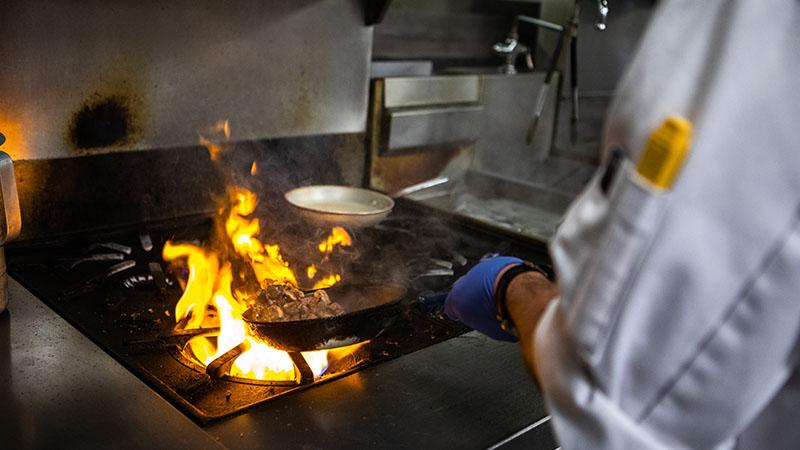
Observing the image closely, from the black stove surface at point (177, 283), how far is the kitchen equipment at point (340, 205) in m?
0.07

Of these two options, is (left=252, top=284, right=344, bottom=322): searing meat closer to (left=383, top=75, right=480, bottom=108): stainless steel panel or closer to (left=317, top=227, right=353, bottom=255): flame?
(left=317, top=227, right=353, bottom=255): flame

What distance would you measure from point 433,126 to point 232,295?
44.5 inches

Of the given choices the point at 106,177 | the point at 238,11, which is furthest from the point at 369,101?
the point at 106,177

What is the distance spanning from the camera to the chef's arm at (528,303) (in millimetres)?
830

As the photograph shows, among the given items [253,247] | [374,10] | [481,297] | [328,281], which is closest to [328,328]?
[481,297]

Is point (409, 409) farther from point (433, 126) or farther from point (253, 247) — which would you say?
point (433, 126)

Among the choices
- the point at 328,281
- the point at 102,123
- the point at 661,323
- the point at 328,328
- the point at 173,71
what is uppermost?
the point at 661,323

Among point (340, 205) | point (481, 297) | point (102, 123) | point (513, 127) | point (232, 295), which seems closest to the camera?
point (481, 297)

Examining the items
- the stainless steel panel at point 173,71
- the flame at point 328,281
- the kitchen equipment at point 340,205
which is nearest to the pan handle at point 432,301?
the flame at point 328,281

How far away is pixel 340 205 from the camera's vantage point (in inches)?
Answer: 74.0

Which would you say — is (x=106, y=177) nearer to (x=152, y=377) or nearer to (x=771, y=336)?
(x=152, y=377)

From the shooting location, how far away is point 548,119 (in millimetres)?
2887

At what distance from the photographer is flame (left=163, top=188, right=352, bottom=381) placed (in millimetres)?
1256

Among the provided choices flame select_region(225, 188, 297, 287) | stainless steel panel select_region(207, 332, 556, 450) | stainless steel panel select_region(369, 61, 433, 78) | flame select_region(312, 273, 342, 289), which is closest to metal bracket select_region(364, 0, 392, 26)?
stainless steel panel select_region(369, 61, 433, 78)
